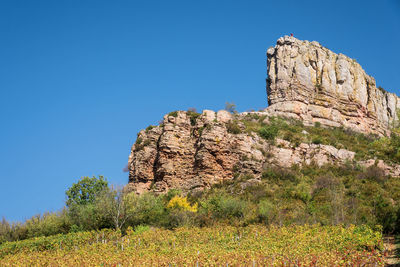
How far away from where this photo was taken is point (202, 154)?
40250 mm

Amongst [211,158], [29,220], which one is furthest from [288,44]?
[29,220]

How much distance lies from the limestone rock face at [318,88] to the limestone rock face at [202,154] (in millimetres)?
14946

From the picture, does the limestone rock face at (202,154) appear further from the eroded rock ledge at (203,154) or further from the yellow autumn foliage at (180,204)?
the yellow autumn foliage at (180,204)

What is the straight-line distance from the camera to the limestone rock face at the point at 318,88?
201 feet

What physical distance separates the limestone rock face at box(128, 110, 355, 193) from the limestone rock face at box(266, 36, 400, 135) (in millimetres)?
14946

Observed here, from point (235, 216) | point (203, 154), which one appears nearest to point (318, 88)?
point (203, 154)

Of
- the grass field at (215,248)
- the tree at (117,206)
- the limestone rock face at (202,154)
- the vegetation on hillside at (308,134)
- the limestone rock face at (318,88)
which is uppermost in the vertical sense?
the limestone rock face at (318,88)

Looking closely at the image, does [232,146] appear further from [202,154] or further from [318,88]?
[318,88]

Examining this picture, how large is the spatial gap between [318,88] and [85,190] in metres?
39.0

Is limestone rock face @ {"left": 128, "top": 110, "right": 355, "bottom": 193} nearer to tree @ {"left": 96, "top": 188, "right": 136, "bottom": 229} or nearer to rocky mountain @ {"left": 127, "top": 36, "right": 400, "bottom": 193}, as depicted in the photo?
rocky mountain @ {"left": 127, "top": 36, "right": 400, "bottom": 193}

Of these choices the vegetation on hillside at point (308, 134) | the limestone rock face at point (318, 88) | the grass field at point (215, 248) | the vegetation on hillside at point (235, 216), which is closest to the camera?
the grass field at point (215, 248)

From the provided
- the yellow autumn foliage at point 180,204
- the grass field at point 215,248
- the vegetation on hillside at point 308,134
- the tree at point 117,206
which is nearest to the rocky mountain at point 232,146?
the vegetation on hillside at point 308,134

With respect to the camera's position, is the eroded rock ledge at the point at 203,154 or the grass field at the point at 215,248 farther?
the eroded rock ledge at the point at 203,154

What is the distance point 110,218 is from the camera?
1310 inches
